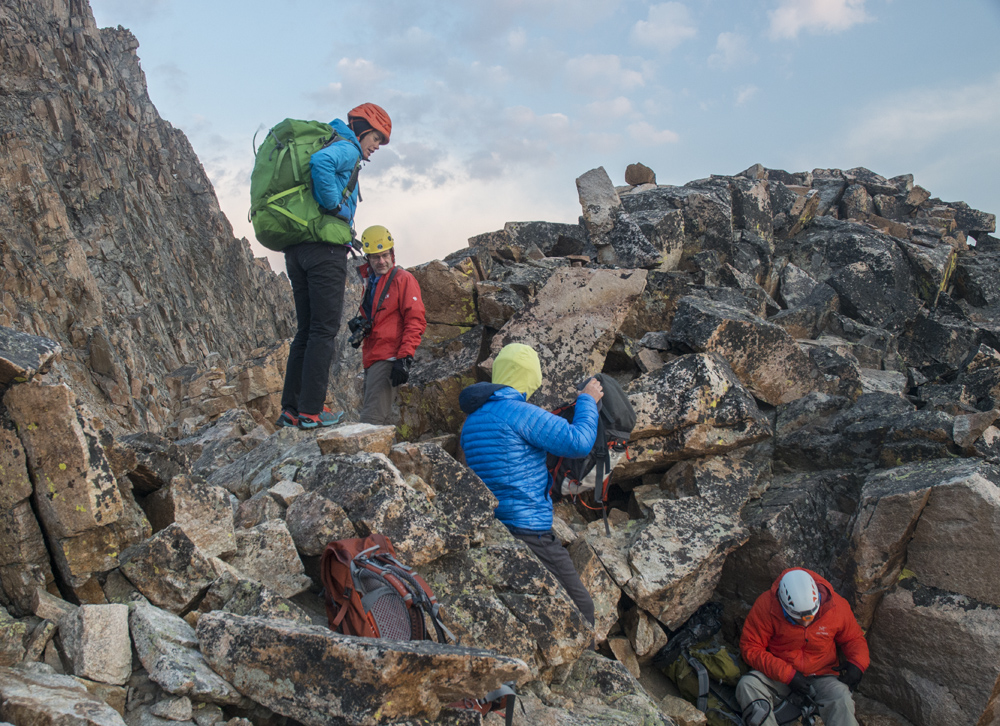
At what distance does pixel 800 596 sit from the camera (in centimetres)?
717

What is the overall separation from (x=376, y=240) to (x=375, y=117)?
1.52 meters

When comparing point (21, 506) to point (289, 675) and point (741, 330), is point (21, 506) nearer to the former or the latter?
point (289, 675)

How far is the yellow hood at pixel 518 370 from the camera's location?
6328mm

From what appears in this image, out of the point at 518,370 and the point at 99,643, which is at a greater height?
the point at 518,370

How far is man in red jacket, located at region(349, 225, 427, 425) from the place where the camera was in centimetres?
811

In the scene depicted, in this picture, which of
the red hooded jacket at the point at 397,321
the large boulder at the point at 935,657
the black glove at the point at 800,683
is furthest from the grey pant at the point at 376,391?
the large boulder at the point at 935,657

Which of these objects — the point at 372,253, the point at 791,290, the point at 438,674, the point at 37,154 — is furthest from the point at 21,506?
the point at 37,154

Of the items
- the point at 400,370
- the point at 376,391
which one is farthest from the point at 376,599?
the point at 376,391

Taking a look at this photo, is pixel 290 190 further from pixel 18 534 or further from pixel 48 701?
pixel 48 701

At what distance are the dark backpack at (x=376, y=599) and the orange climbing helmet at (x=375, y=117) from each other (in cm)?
478

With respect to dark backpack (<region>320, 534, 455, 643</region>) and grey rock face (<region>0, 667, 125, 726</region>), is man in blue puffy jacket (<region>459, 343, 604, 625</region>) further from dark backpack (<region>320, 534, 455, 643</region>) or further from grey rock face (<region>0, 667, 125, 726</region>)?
grey rock face (<region>0, 667, 125, 726</region>)

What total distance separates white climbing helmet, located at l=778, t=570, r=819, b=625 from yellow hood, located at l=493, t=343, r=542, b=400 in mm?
3791

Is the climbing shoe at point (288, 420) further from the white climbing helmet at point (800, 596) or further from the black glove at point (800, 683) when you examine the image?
the black glove at point (800, 683)

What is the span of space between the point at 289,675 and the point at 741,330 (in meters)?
7.91
